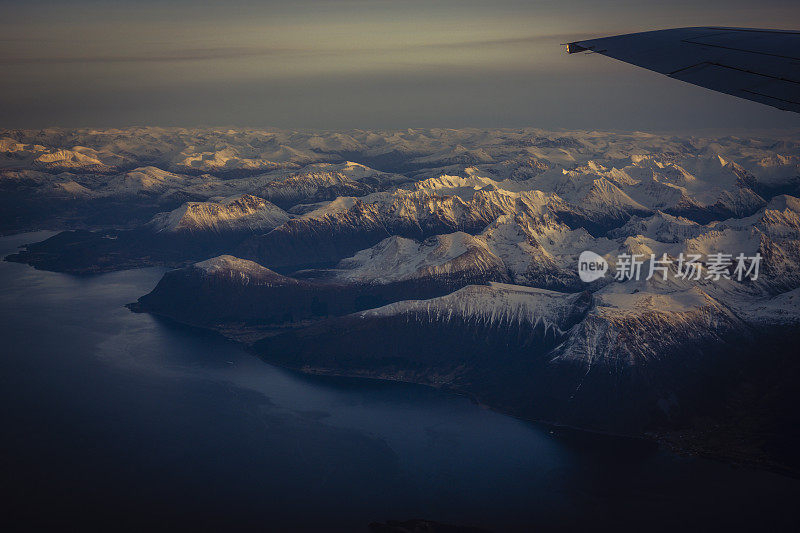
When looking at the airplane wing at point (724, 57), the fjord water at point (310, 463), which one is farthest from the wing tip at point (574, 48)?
A: the fjord water at point (310, 463)

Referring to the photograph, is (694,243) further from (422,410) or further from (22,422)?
(22,422)

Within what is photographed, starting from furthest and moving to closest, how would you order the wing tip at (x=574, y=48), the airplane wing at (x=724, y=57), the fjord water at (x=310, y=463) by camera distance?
the fjord water at (x=310, y=463) → the wing tip at (x=574, y=48) → the airplane wing at (x=724, y=57)

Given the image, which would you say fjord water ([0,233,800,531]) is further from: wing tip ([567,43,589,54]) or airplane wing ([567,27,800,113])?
wing tip ([567,43,589,54])

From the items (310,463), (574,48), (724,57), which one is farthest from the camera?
(310,463)

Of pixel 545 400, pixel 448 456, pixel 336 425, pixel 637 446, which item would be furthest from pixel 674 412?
pixel 336 425

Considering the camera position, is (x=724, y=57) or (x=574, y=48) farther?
(x=574, y=48)

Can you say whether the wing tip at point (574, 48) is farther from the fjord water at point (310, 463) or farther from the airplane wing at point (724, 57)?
the fjord water at point (310, 463)

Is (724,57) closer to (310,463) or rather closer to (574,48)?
(574,48)

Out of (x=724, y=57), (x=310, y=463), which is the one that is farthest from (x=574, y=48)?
(x=310, y=463)
